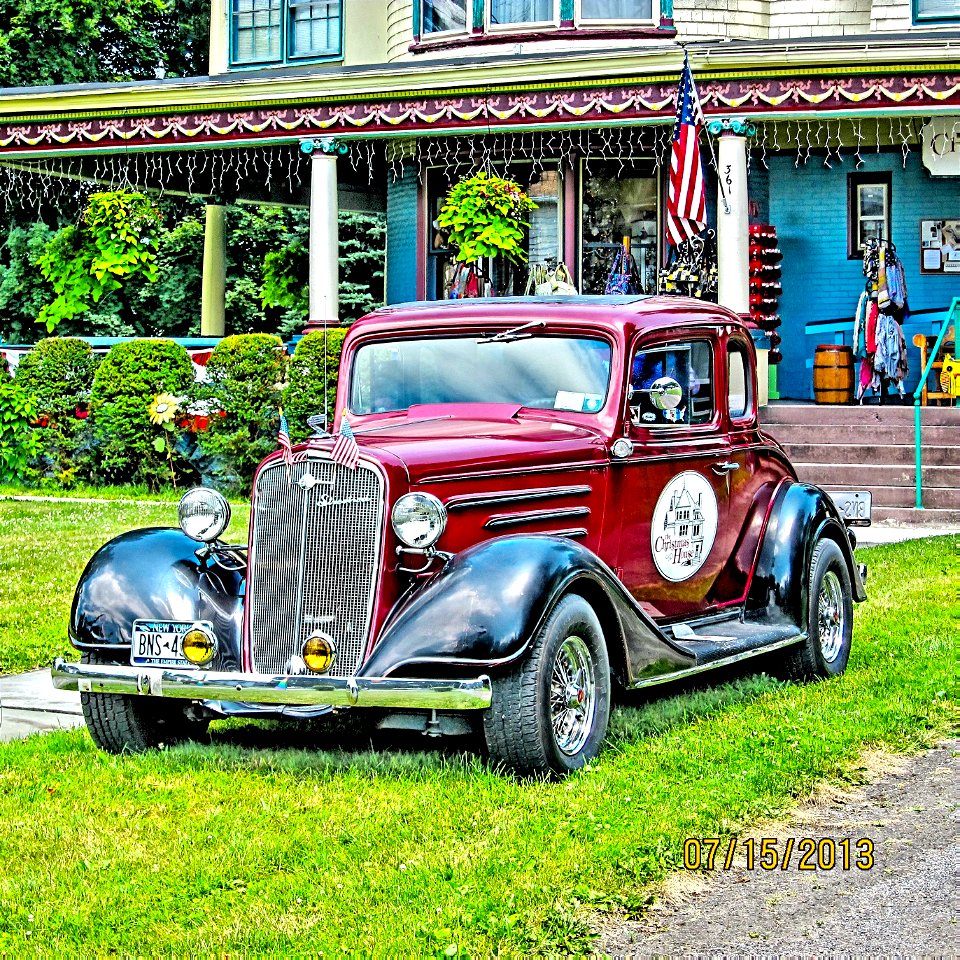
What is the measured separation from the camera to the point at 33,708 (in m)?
8.32

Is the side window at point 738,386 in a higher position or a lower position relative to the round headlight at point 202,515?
higher

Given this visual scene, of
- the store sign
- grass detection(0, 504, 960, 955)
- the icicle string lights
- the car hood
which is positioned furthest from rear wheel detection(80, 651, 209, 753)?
the store sign

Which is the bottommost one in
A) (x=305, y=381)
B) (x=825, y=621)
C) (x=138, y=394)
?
(x=825, y=621)

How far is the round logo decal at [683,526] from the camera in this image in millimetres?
7871

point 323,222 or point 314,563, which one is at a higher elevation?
point 323,222

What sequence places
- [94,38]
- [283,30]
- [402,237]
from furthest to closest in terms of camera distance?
Answer: [94,38]
[283,30]
[402,237]

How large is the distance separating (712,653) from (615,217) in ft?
46.7

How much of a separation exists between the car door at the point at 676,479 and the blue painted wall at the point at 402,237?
1414 centimetres

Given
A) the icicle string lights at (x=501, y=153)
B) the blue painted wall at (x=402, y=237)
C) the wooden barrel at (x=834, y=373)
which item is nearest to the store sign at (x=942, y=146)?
the icicle string lights at (x=501, y=153)

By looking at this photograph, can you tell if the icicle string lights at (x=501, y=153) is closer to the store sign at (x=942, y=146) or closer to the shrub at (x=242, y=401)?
the store sign at (x=942, y=146)

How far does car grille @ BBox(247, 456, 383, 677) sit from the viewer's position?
6535 millimetres

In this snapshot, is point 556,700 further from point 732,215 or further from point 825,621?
point 732,215

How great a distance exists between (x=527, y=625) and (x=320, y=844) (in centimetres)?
124
